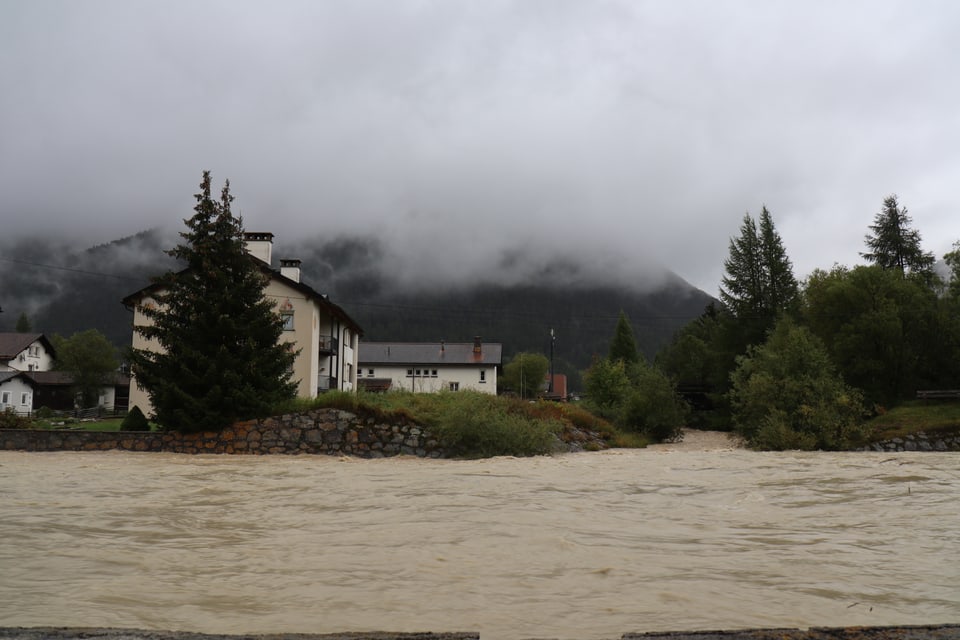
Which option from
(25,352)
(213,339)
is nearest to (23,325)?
(25,352)

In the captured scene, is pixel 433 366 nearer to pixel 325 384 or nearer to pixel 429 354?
Answer: pixel 429 354

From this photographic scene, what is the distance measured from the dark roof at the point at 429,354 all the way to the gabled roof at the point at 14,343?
1546 inches

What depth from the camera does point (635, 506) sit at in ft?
32.6

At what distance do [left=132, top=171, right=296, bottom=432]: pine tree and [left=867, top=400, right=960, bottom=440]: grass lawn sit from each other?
85.1 feet

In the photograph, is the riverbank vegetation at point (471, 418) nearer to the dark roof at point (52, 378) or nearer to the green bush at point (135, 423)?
the green bush at point (135, 423)

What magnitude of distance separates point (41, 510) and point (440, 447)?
1481 cm

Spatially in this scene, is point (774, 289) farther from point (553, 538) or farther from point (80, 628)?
point (80, 628)

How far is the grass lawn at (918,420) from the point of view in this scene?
104 ft

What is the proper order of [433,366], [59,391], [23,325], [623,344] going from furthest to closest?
[23,325] → [623,344] → [59,391] → [433,366]

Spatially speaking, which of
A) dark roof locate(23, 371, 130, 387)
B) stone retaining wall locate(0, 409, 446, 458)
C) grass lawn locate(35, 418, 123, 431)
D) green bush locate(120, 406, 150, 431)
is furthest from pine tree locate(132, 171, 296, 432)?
dark roof locate(23, 371, 130, 387)

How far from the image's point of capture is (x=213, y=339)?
75.2ft

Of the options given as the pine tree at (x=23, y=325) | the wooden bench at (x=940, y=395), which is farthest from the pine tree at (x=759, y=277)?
the pine tree at (x=23, y=325)

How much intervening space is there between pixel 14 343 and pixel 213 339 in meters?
72.7

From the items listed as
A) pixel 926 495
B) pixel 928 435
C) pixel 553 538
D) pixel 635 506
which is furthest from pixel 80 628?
pixel 928 435
